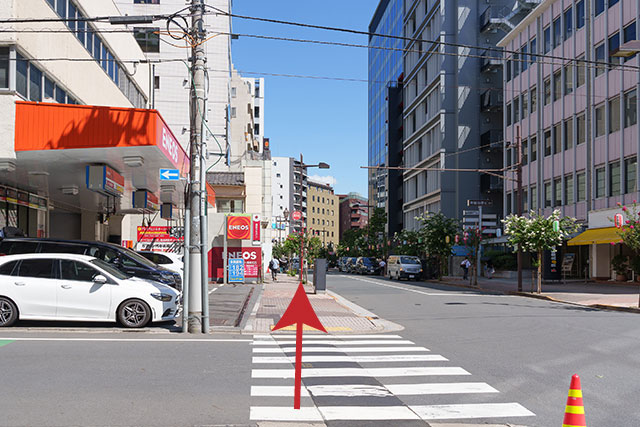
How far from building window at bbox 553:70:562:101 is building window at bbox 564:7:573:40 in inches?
97.8

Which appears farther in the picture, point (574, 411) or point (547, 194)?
point (547, 194)

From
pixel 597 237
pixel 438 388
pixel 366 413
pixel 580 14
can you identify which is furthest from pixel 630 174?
pixel 366 413

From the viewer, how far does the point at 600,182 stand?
127 ft

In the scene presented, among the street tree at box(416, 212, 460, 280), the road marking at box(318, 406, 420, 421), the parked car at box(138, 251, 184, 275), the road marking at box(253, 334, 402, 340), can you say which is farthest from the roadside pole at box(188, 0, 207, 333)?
the street tree at box(416, 212, 460, 280)

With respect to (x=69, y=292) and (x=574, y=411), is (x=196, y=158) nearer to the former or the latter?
(x=69, y=292)

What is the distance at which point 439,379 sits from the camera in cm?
923

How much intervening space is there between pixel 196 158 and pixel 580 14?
116 feet

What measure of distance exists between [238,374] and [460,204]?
55.8m

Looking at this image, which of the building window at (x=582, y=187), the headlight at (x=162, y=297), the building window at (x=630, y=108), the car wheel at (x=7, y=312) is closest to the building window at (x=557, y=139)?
the building window at (x=582, y=187)

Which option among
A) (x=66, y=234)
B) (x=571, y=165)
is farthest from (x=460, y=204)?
(x=66, y=234)

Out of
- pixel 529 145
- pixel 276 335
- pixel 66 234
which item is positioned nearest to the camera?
pixel 276 335

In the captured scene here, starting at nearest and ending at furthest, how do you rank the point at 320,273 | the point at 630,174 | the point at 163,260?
1. the point at 163,260
2. the point at 320,273
3. the point at 630,174

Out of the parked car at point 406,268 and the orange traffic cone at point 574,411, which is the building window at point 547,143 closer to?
the parked car at point 406,268

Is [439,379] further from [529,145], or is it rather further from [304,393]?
[529,145]
